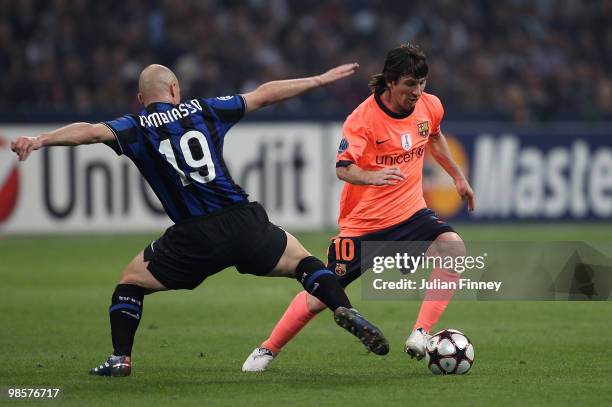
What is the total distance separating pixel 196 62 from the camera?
70.5 feet

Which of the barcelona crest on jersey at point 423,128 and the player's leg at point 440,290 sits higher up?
the barcelona crest on jersey at point 423,128

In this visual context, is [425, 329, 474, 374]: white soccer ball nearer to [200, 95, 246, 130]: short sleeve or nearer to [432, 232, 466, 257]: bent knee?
[432, 232, 466, 257]: bent knee

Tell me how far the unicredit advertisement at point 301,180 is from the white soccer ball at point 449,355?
37.2ft

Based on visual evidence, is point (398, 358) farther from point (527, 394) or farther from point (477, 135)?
point (477, 135)

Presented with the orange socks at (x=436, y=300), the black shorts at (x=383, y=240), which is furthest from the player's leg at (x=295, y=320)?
the orange socks at (x=436, y=300)

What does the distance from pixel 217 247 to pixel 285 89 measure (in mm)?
1131

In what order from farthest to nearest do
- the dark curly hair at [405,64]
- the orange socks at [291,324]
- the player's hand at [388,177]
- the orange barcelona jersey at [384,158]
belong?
the orange barcelona jersey at [384,158] < the orange socks at [291,324] < the dark curly hair at [405,64] < the player's hand at [388,177]

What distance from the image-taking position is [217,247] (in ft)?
25.1

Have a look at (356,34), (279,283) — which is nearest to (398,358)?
(279,283)

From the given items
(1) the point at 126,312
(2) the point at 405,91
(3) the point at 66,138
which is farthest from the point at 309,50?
(3) the point at 66,138

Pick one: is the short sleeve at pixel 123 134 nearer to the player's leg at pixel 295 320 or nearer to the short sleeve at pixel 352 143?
the short sleeve at pixel 352 143

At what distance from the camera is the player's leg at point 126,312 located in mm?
7832

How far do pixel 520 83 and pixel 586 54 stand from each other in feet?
6.38

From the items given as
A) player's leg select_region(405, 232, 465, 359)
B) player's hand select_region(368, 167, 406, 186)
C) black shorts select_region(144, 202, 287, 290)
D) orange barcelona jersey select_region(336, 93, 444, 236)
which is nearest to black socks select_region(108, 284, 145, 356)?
black shorts select_region(144, 202, 287, 290)
